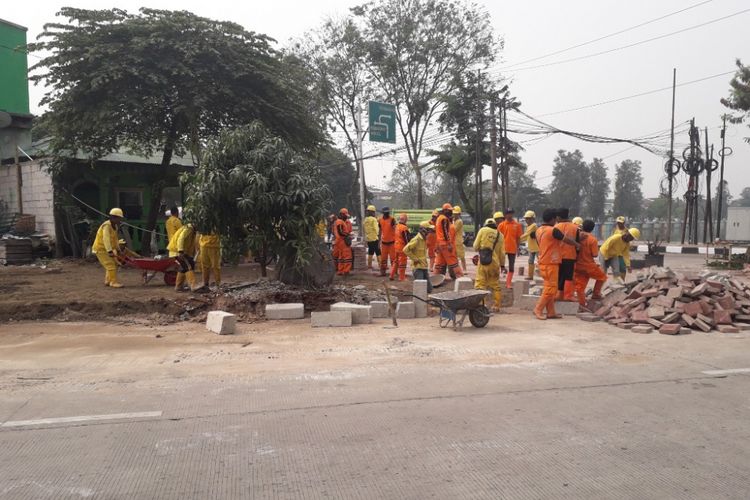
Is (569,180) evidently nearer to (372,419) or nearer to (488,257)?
(488,257)

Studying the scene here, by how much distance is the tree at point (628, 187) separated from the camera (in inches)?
2869

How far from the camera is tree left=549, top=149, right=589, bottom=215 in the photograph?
2744 inches

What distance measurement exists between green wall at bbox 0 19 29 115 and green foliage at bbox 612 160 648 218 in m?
66.0

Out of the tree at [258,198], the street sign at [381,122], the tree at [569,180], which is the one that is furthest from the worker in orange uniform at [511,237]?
the tree at [569,180]

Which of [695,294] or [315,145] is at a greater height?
[315,145]

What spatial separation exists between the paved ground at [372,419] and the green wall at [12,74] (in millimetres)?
19135

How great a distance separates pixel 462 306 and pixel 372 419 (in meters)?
3.95

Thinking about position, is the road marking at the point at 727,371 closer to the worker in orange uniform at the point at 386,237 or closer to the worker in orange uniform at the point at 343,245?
the worker in orange uniform at the point at 386,237

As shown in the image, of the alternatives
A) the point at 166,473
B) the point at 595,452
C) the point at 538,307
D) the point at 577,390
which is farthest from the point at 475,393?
the point at 538,307

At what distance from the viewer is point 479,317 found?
8.67 metres

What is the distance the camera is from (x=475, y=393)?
5.33 m

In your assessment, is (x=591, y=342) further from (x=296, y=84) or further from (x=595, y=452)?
(x=296, y=84)

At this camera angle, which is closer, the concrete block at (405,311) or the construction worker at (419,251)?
the concrete block at (405,311)

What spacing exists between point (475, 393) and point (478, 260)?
484cm
